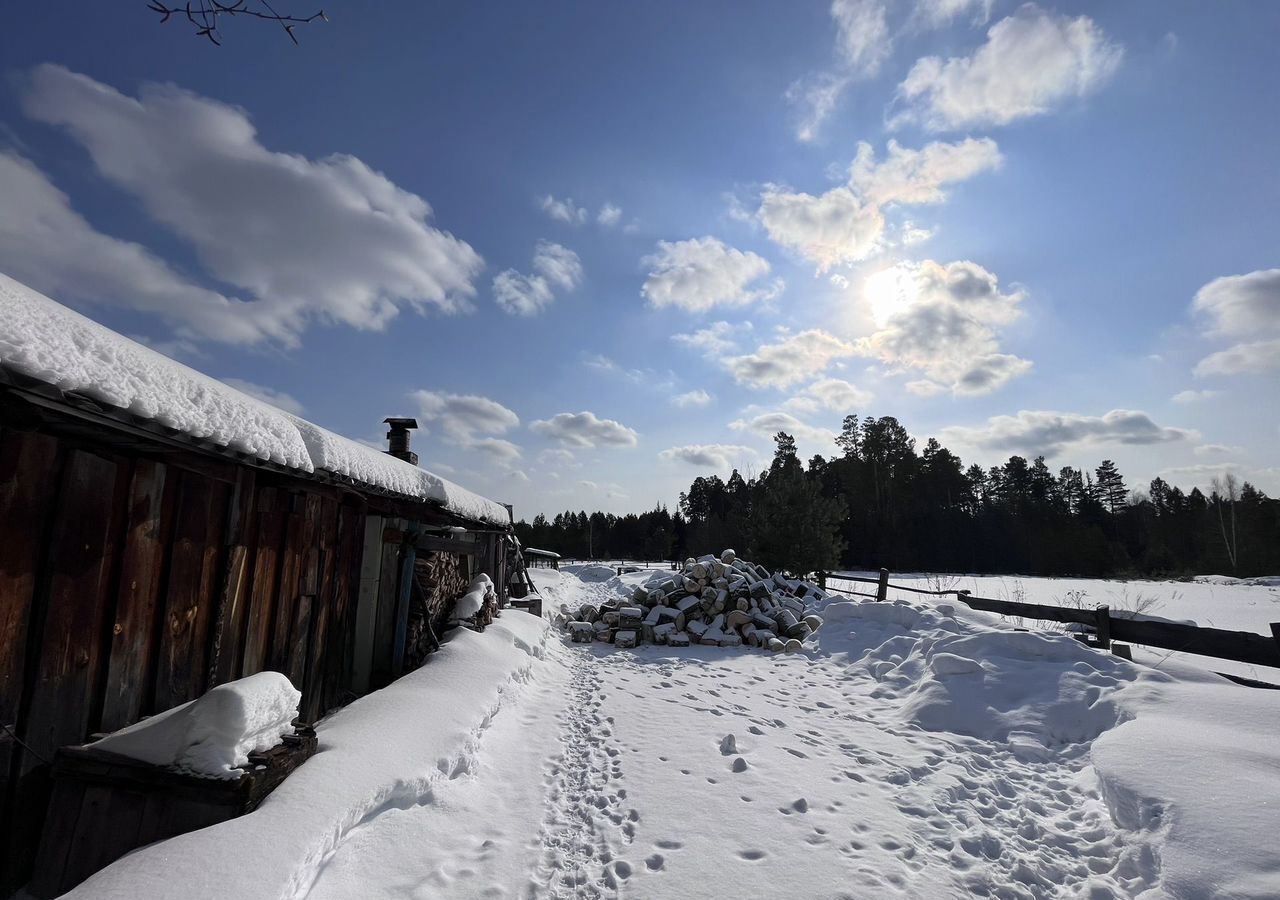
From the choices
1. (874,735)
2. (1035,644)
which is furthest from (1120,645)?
(874,735)

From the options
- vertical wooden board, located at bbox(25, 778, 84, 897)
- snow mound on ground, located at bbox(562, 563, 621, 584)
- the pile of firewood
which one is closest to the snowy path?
vertical wooden board, located at bbox(25, 778, 84, 897)

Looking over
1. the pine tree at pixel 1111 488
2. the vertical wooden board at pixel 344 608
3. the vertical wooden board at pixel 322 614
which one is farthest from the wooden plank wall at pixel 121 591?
the pine tree at pixel 1111 488

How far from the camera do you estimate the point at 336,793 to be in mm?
2979

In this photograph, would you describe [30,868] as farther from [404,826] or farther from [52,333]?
[52,333]

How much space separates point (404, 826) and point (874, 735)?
4323 millimetres

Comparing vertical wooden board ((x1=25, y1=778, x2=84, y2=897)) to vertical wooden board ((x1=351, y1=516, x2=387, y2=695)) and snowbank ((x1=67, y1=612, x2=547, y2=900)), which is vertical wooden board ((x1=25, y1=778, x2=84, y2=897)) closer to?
snowbank ((x1=67, y1=612, x2=547, y2=900))

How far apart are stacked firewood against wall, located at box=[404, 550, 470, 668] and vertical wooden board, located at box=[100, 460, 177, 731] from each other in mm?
3472

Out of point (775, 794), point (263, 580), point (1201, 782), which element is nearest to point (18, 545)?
point (263, 580)

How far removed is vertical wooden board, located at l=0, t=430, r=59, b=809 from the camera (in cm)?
234

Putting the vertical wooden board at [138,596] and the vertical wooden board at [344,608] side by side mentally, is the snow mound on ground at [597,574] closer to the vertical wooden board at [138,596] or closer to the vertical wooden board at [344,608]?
the vertical wooden board at [344,608]

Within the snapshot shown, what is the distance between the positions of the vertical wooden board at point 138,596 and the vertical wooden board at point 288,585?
45.4 inches

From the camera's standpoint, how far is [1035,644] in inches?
261

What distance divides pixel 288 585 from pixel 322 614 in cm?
67

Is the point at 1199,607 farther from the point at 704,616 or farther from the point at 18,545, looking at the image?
the point at 18,545
